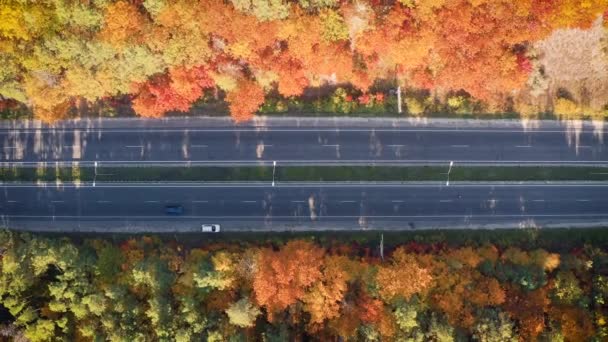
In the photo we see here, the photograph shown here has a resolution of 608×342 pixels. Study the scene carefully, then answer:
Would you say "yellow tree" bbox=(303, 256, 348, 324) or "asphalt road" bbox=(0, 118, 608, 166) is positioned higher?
"asphalt road" bbox=(0, 118, 608, 166)

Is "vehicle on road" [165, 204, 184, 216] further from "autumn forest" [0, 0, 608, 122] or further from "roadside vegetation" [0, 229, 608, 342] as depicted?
"autumn forest" [0, 0, 608, 122]

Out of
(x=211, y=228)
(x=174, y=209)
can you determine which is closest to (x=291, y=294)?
(x=211, y=228)

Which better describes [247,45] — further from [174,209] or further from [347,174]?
[174,209]

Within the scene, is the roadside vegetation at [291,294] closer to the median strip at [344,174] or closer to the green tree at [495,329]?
the green tree at [495,329]

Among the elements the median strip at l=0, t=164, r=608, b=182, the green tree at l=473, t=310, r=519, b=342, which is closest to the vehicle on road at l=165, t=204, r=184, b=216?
the median strip at l=0, t=164, r=608, b=182

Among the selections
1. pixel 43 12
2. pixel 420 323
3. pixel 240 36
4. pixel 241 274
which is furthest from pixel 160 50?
pixel 420 323

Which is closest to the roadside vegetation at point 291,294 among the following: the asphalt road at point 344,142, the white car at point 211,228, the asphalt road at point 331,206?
the asphalt road at point 331,206
